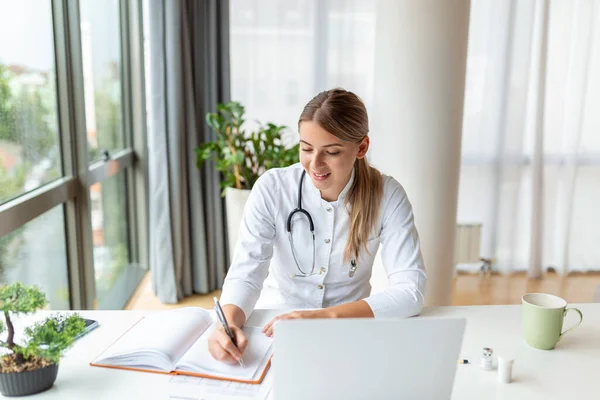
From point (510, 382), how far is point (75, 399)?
0.86 meters

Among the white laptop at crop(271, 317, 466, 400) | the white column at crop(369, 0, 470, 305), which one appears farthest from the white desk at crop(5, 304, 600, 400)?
the white column at crop(369, 0, 470, 305)

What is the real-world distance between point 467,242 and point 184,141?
1.94 metres

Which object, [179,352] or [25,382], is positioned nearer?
[25,382]

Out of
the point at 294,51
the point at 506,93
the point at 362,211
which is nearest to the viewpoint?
the point at 362,211

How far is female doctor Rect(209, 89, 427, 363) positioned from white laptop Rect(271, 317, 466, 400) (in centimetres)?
52

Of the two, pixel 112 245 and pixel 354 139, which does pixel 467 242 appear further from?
pixel 354 139

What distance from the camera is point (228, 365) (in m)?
1.23

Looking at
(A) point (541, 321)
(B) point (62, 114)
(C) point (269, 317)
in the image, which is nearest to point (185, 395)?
(C) point (269, 317)

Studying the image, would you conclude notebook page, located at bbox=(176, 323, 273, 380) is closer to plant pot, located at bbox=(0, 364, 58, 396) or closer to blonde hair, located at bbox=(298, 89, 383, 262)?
plant pot, located at bbox=(0, 364, 58, 396)

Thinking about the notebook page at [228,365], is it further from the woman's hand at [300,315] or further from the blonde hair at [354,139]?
the blonde hair at [354,139]

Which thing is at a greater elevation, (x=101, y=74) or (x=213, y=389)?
(x=101, y=74)

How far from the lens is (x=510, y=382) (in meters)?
1.19

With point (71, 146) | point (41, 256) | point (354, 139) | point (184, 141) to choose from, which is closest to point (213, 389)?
point (354, 139)

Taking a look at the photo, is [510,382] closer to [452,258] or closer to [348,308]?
[348,308]
